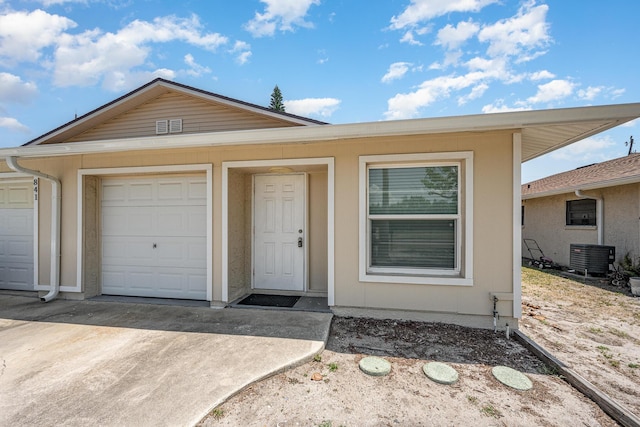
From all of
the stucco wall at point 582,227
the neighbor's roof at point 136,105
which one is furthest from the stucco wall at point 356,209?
the stucco wall at point 582,227

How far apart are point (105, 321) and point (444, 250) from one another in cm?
480

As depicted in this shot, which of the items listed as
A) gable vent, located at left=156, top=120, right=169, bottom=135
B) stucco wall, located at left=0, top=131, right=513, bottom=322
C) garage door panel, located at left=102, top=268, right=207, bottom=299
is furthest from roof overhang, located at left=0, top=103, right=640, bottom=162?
garage door panel, located at left=102, top=268, right=207, bottom=299

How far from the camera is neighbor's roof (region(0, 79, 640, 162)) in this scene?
304 centimetres

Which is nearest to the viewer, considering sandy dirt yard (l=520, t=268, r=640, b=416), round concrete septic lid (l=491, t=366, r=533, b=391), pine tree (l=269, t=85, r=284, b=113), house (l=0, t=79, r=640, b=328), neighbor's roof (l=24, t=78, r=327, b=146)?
round concrete septic lid (l=491, t=366, r=533, b=391)

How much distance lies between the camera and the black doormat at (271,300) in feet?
15.0

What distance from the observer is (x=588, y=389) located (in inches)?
93.9

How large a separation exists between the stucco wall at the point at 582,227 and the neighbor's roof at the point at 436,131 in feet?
15.5

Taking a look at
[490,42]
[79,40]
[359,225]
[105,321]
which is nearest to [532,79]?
[490,42]

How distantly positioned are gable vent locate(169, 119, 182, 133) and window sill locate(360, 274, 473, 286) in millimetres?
4478

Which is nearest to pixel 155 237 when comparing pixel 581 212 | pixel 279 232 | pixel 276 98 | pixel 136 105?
pixel 279 232

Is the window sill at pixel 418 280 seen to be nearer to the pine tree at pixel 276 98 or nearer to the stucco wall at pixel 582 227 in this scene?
the stucco wall at pixel 582 227

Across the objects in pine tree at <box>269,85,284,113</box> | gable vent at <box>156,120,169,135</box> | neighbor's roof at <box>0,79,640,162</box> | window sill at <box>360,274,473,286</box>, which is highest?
pine tree at <box>269,85,284,113</box>

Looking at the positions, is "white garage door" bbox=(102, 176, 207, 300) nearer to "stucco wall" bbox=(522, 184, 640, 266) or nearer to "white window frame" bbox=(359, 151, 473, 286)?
"white window frame" bbox=(359, 151, 473, 286)

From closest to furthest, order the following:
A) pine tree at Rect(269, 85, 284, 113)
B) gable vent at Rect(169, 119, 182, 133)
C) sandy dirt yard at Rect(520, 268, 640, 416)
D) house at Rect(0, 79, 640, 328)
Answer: sandy dirt yard at Rect(520, 268, 640, 416) → house at Rect(0, 79, 640, 328) → gable vent at Rect(169, 119, 182, 133) → pine tree at Rect(269, 85, 284, 113)
